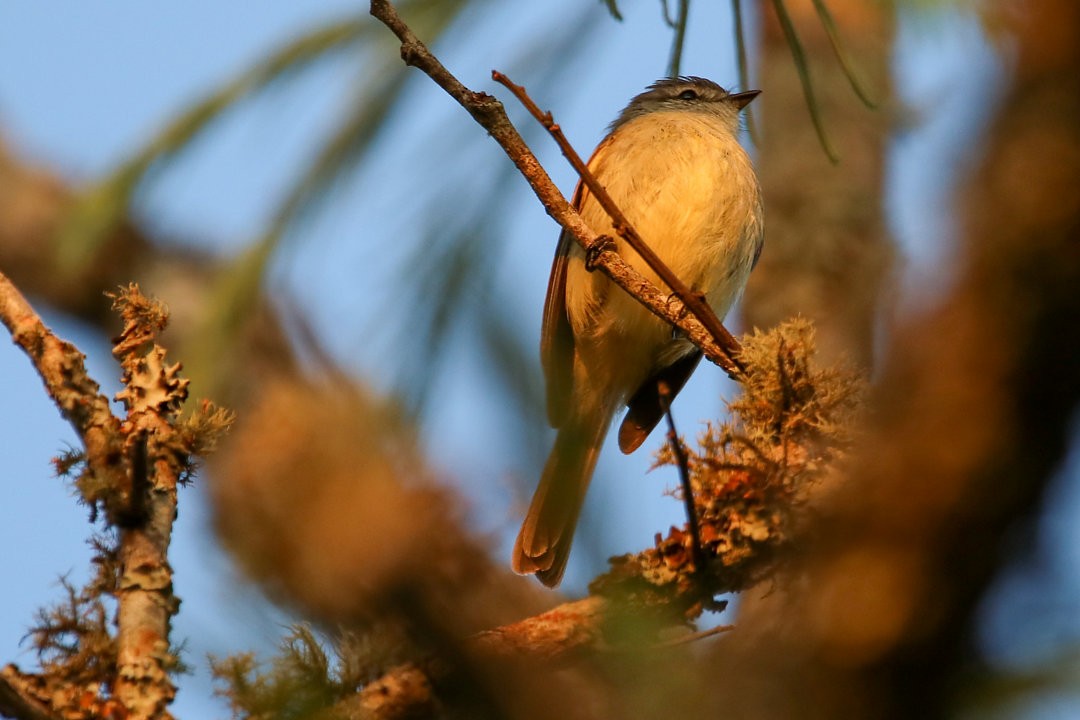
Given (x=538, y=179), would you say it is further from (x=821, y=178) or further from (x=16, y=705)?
(x=821, y=178)

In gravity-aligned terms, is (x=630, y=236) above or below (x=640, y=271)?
below

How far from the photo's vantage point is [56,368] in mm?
1944

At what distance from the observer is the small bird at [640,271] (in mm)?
4504

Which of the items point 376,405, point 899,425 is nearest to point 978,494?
point 899,425

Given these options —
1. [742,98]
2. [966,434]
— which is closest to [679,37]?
[742,98]

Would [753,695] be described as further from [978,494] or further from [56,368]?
[56,368]

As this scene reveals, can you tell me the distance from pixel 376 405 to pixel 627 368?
3.09 meters

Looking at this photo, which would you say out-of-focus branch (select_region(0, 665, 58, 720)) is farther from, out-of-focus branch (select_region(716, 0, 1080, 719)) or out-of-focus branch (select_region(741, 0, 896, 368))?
out-of-focus branch (select_region(741, 0, 896, 368))

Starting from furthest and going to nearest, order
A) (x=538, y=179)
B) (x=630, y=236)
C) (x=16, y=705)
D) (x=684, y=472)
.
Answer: (x=630, y=236)
(x=538, y=179)
(x=684, y=472)
(x=16, y=705)

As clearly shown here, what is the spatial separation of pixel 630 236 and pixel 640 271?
1.49 meters

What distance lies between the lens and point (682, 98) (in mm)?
5398

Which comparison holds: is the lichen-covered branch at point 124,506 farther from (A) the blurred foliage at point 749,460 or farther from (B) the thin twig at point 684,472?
(A) the blurred foliage at point 749,460

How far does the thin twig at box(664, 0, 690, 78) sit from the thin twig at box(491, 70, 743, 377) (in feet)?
1.62

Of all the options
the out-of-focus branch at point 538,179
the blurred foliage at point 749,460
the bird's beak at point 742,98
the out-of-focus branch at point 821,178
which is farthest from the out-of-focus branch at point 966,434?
the out-of-focus branch at point 821,178
